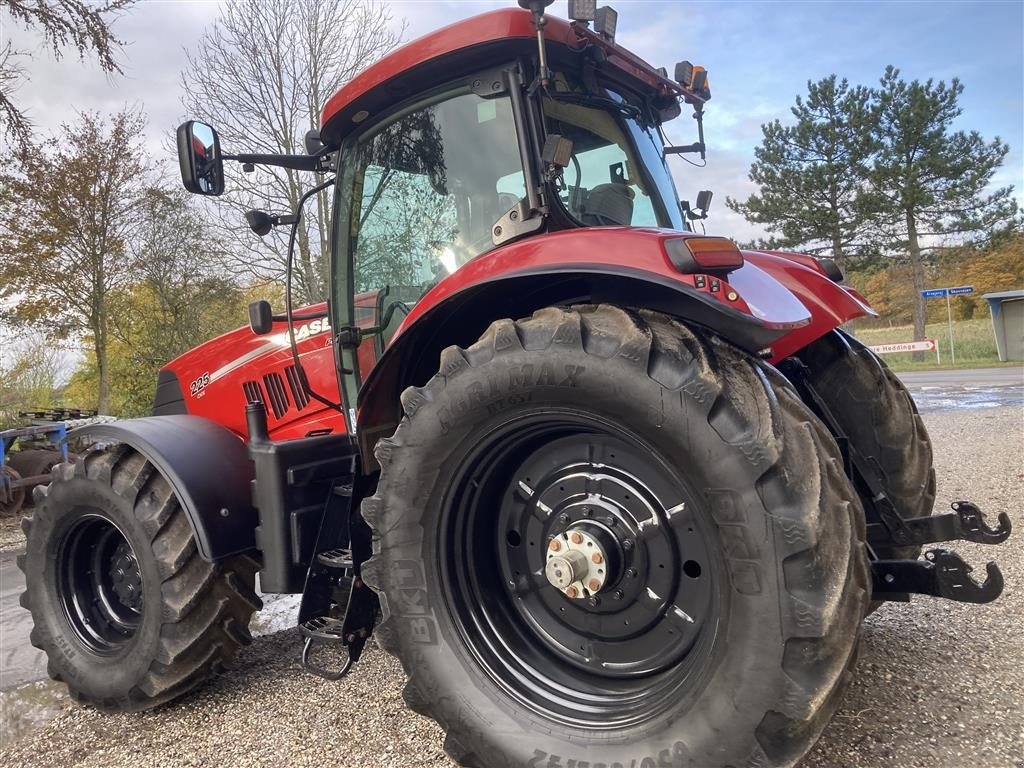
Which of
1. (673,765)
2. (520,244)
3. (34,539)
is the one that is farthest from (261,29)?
(673,765)

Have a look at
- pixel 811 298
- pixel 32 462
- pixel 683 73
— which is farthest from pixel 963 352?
pixel 32 462

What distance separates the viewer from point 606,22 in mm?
2709

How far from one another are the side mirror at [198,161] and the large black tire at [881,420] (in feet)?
8.80

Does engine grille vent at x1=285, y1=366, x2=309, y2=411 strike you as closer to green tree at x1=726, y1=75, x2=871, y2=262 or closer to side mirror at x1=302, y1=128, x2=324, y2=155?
side mirror at x1=302, y1=128, x2=324, y2=155

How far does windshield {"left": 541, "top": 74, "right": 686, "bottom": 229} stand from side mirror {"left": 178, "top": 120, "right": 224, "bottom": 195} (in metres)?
1.46

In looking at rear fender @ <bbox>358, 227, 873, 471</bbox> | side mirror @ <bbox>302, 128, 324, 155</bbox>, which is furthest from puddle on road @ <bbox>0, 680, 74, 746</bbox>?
side mirror @ <bbox>302, 128, 324, 155</bbox>

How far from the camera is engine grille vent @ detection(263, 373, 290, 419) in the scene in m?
3.58

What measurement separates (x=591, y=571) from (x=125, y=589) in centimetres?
249

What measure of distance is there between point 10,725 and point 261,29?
14009mm

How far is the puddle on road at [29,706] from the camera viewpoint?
314cm

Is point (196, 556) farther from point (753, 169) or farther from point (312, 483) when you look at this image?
point (753, 169)

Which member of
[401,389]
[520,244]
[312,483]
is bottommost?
[312,483]

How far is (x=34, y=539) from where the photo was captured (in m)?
3.51

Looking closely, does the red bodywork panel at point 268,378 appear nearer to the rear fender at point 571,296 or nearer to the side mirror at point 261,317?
the side mirror at point 261,317
